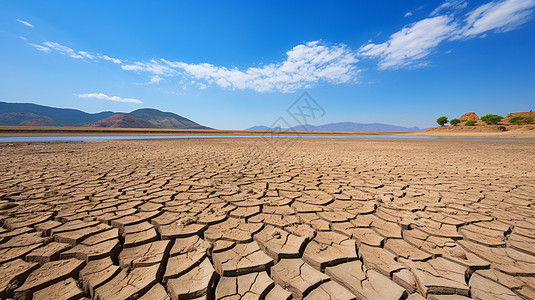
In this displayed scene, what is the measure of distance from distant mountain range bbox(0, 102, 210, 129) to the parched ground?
108m

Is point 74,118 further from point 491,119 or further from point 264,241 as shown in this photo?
point 491,119

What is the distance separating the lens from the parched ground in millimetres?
1121

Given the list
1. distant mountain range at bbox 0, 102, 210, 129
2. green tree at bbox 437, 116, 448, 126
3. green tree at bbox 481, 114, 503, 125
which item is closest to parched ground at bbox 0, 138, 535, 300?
green tree at bbox 481, 114, 503, 125

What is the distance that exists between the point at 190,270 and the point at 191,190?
169 centimetres

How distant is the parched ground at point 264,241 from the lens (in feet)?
3.68

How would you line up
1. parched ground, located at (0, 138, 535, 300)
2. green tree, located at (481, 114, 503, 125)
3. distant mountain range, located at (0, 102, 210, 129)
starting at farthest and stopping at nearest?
distant mountain range, located at (0, 102, 210, 129) < green tree, located at (481, 114, 503, 125) < parched ground, located at (0, 138, 535, 300)

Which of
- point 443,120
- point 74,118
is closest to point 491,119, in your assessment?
point 443,120

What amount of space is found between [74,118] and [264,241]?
7004 inches

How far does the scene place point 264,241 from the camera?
1.57 m

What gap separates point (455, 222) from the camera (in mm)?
1914

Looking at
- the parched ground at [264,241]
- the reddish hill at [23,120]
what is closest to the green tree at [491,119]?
the parched ground at [264,241]

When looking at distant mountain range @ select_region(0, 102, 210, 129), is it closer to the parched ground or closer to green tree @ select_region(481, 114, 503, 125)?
the parched ground

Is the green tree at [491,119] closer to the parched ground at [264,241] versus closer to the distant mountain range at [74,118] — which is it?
the parched ground at [264,241]

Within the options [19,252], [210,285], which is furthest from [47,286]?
[210,285]
